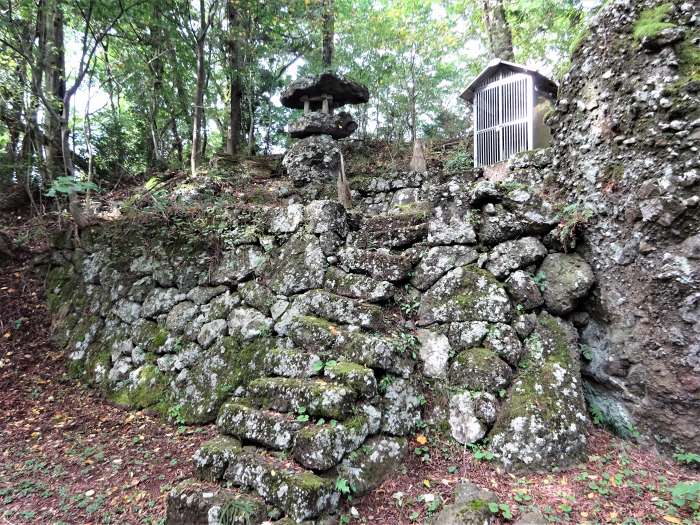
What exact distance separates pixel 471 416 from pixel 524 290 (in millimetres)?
1639

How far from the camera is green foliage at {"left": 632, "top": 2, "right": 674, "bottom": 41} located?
414 cm

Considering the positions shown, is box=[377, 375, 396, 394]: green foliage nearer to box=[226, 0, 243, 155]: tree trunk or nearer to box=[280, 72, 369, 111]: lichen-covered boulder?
box=[280, 72, 369, 111]: lichen-covered boulder

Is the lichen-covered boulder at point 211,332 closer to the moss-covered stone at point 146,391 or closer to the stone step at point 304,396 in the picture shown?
the moss-covered stone at point 146,391

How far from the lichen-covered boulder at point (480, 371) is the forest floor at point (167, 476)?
0.65 m

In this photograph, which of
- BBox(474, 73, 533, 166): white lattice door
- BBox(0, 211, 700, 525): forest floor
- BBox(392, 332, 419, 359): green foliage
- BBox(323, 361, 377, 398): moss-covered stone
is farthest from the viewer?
BBox(474, 73, 533, 166): white lattice door

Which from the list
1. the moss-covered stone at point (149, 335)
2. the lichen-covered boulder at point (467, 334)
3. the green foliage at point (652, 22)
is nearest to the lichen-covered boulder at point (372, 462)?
the lichen-covered boulder at point (467, 334)

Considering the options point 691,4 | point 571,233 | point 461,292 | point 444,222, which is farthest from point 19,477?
point 691,4

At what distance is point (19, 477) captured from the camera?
3.79m

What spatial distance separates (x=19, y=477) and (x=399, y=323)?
434cm

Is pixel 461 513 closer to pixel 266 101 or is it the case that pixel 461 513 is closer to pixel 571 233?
pixel 571 233

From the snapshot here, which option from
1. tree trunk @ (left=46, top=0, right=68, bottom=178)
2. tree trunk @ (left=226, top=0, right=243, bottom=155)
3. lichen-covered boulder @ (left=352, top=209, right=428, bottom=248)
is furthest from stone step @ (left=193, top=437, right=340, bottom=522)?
tree trunk @ (left=226, top=0, right=243, bottom=155)

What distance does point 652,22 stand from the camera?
13.8 feet

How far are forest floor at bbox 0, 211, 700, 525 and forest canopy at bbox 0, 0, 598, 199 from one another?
11.3ft

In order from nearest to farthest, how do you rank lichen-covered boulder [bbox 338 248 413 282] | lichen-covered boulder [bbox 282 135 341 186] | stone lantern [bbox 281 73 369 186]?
lichen-covered boulder [bbox 338 248 413 282], lichen-covered boulder [bbox 282 135 341 186], stone lantern [bbox 281 73 369 186]
